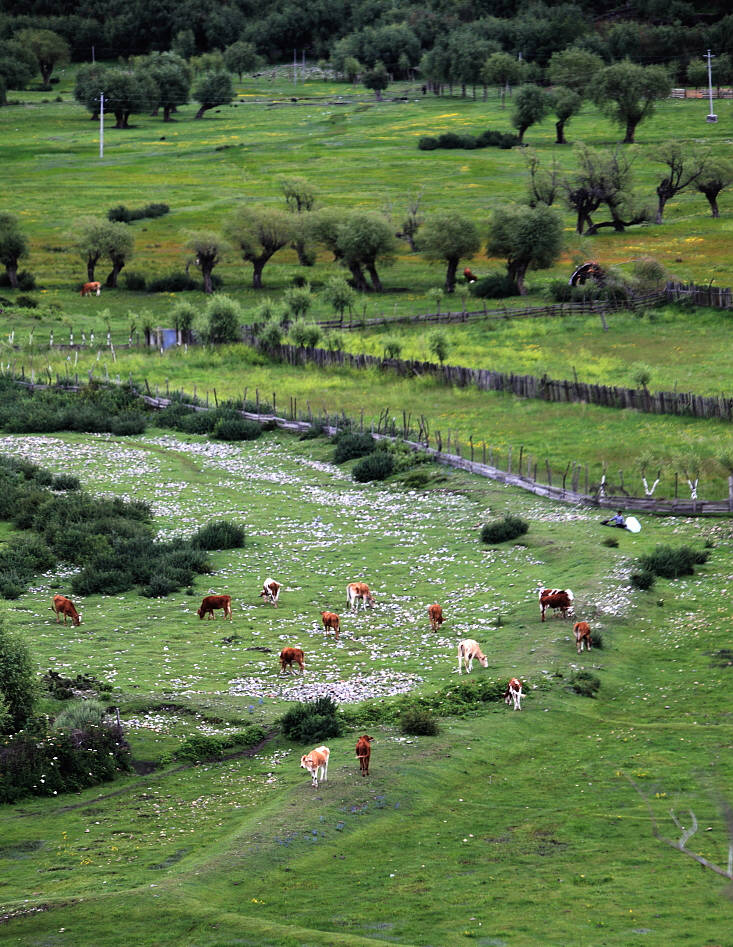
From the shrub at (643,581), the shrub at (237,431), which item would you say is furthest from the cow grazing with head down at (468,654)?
the shrub at (237,431)

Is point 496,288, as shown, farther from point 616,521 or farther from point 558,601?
point 558,601

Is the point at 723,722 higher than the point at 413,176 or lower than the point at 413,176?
lower

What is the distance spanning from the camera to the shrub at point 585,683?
3106 centimetres

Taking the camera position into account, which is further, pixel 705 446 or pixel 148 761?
pixel 705 446

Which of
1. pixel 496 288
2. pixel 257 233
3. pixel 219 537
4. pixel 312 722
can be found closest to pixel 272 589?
pixel 219 537

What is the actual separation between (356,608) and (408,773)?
1298cm

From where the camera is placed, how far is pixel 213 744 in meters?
29.0

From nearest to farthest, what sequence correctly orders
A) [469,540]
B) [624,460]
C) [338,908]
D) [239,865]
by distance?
[338,908]
[239,865]
[469,540]
[624,460]

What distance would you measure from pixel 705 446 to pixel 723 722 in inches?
1094

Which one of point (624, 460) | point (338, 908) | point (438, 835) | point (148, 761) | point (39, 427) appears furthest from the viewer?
point (39, 427)

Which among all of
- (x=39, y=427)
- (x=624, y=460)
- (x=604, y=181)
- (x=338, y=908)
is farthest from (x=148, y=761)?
(x=604, y=181)

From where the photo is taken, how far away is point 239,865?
73.6 feet

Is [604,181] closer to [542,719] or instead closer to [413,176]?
[413,176]

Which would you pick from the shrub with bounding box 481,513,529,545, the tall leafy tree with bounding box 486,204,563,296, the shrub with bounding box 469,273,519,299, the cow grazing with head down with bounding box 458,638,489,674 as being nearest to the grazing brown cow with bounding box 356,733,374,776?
the cow grazing with head down with bounding box 458,638,489,674
